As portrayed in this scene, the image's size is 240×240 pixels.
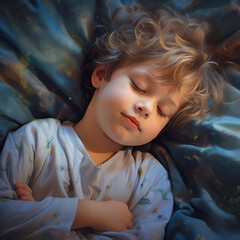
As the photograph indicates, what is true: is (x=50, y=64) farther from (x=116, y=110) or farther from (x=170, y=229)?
(x=170, y=229)

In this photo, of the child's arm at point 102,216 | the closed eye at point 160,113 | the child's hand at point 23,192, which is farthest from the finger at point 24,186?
the closed eye at point 160,113

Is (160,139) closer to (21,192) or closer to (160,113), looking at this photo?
(160,113)

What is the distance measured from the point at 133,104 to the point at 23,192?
1.06ft

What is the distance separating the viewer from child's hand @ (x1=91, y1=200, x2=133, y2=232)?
2.17ft

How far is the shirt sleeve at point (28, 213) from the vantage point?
573 mm

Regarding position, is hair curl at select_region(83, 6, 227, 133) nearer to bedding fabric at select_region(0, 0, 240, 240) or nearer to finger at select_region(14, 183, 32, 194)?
bedding fabric at select_region(0, 0, 240, 240)

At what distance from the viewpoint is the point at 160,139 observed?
2.96 feet

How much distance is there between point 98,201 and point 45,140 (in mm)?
208

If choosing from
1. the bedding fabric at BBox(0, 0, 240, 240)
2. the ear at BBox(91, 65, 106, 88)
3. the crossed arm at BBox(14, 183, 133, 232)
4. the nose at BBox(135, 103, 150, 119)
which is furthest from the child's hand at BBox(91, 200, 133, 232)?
the ear at BBox(91, 65, 106, 88)

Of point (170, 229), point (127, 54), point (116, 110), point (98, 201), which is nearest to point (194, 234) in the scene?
point (170, 229)

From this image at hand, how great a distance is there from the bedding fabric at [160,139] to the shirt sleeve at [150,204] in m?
0.02

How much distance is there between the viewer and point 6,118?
76 centimetres

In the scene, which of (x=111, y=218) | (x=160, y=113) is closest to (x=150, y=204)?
(x=111, y=218)

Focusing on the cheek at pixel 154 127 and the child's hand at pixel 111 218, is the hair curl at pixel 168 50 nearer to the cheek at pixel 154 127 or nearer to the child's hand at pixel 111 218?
the cheek at pixel 154 127
